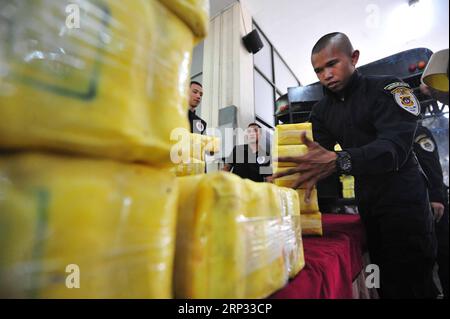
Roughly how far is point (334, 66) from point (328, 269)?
1.02m

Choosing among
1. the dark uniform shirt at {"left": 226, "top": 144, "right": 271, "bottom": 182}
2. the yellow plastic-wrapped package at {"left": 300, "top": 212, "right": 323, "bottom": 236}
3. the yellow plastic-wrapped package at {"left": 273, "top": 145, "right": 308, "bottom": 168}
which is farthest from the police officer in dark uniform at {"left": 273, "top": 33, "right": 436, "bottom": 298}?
the dark uniform shirt at {"left": 226, "top": 144, "right": 271, "bottom": 182}

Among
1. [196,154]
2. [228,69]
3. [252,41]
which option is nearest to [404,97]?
[196,154]

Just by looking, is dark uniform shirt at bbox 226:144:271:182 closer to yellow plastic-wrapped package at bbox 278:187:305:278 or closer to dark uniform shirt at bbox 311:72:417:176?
dark uniform shirt at bbox 311:72:417:176

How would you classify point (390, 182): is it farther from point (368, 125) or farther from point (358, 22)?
point (358, 22)

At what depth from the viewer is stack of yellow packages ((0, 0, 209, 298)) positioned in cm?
25

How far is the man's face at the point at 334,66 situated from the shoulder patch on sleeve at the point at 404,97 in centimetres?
21

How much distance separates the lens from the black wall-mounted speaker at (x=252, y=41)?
337cm

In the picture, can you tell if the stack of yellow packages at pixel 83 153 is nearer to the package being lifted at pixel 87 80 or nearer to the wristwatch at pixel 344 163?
the package being lifted at pixel 87 80

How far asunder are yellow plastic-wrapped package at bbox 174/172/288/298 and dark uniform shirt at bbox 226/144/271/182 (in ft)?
5.68

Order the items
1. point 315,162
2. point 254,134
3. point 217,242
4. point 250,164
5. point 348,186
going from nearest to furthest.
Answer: point 217,242, point 315,162, point 250,164, point 254,134, point 348,186

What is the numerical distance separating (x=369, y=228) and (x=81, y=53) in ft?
4.60

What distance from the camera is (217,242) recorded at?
14.7 inches
